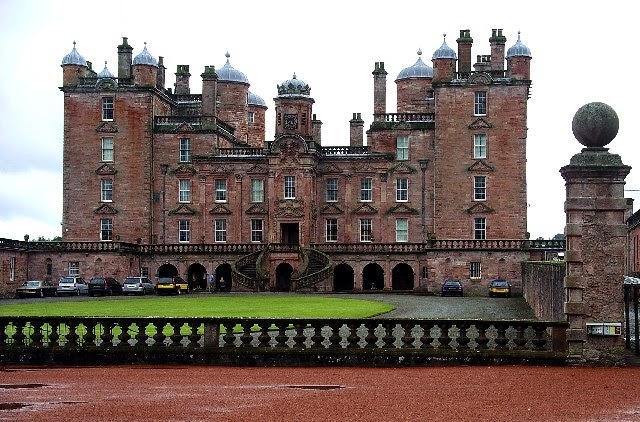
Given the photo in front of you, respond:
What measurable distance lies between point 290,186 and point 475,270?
1448 cm

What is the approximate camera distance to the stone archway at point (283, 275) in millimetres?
72500

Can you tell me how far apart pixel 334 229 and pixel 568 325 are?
58040 millimetres

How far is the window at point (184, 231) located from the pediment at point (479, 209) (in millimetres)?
20432

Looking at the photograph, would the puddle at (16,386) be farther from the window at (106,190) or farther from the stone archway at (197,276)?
the window at (106,190)

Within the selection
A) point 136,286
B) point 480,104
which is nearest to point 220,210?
point 136,286

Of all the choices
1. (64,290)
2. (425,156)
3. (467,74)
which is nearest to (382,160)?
(425,156)

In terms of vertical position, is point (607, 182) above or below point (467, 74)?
below

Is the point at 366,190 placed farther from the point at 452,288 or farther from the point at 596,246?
the point at 596,246

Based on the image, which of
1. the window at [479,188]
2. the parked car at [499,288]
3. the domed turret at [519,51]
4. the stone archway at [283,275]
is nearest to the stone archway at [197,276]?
the stone archway at [283,275]

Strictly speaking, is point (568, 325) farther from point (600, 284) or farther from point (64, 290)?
point (64, 290)

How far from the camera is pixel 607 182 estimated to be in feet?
61.2

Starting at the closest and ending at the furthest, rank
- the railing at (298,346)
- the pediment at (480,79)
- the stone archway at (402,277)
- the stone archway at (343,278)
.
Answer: the railing at (298,346), the pediment at (480,79), the stone archway at (402,277), the stone archway at (343,278)

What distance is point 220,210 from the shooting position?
77188mm

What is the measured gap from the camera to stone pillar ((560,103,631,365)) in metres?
18.6
